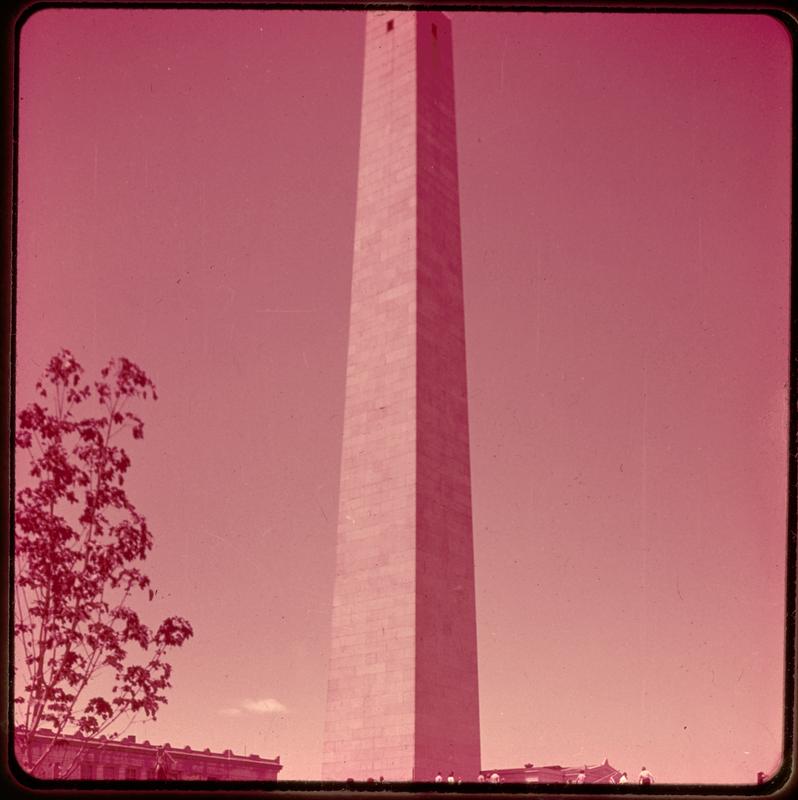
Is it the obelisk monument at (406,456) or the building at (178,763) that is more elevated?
the obelisk monument at (406,456)

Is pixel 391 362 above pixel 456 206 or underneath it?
underneath

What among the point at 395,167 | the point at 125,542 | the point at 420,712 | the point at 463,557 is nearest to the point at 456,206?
the point at 395,167

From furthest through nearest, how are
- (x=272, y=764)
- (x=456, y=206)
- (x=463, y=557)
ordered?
(x=272, y=764) < (x=456, y=206) < (x=463, y=557)

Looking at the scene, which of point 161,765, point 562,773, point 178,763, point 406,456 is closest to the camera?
point 161,765

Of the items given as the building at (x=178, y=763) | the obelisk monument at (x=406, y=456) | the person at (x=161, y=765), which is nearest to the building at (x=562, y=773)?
the building at (x=178, y=763)

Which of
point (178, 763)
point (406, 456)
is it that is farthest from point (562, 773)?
point (406, 456)

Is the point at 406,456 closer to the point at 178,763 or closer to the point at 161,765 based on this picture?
the point at 161,765

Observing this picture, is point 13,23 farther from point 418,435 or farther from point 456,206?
point 456,206

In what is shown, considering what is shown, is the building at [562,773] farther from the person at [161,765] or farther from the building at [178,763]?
the person at [161,765]

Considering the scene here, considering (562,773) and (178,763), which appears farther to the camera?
(178,763)
